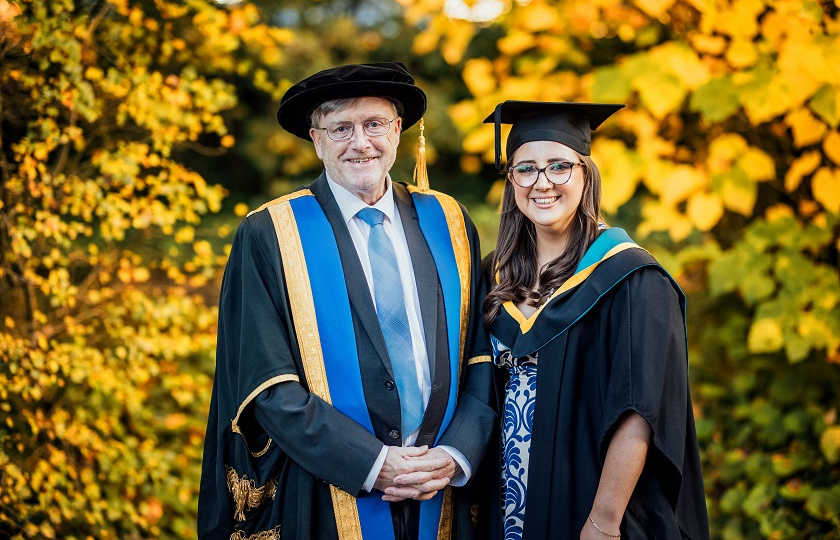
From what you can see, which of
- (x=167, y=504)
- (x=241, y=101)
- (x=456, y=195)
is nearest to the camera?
(x=167, y=504)

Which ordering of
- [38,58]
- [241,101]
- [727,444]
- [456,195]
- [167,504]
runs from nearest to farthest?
[38,58] < [167,504] < [727,444] < [241,101] < [456,195]

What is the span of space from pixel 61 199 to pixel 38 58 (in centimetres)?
59

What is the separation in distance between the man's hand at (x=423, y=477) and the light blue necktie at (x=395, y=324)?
4.5 inches

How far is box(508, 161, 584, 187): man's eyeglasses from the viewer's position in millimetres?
2564

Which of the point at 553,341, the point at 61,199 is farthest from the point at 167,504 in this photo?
the point at 553,341

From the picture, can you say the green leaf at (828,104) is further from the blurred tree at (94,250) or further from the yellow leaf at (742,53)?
the blurred tree at (94,250)

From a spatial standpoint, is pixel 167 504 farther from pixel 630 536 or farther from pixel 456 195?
pixel 456 195

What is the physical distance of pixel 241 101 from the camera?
646cm

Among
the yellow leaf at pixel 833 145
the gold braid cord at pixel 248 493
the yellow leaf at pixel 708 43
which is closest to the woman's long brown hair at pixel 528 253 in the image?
the gold braid cord at pixel 248 493

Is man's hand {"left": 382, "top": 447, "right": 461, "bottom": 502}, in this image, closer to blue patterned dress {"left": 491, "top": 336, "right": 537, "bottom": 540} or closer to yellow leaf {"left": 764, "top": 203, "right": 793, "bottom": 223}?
blue patterned dress {"left": 491, "top": 336, "right": 537, "bottom": 540}

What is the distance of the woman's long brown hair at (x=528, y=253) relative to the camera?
8.56 feet

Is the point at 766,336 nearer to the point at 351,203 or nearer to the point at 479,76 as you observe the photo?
the point at 479,76

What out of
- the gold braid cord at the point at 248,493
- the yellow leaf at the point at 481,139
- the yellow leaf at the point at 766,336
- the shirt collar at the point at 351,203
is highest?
the yellow leaf at the point at 481,139

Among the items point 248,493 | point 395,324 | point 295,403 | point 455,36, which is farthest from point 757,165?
point 248,493
